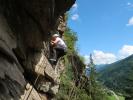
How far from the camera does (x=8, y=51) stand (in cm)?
1047

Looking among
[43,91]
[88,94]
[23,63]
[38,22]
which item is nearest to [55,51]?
[43,91]

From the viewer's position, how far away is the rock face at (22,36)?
10523mm

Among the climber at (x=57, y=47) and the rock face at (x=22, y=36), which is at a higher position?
the climber at (x=57, y=47)

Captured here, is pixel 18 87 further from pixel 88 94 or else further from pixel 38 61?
pixel 88 94

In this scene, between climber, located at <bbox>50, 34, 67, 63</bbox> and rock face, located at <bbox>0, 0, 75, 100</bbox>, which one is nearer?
rock face, located at <bbox>0, 0, 75, 100</bbox>

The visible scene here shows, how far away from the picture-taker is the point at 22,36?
1202cm

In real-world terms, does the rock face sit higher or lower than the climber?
lower

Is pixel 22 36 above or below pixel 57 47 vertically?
below

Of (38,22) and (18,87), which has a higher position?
(38,22)

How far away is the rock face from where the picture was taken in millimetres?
10523

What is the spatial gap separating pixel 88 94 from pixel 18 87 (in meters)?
22.1

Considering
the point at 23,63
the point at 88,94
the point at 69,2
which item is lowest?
the point at 23,63

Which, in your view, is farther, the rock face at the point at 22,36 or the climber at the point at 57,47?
the climber at the point at 57,47

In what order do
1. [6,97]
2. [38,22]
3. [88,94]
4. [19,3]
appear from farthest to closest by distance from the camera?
[88,94] → [38,22] → [19,3] → [6,97]
